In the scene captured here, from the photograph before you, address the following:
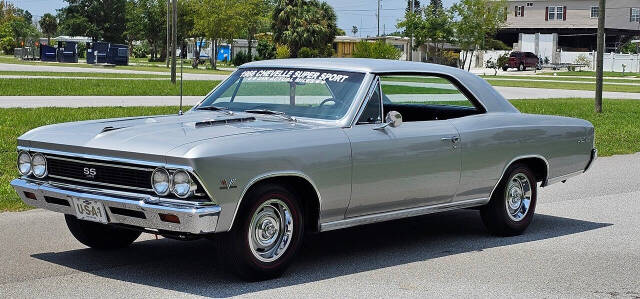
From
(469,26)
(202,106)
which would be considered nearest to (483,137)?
(202,106)

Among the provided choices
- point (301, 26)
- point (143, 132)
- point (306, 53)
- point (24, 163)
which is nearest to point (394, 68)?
point (143, 132)

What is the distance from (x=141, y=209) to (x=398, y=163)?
2.05 m

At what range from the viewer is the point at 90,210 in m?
6.44

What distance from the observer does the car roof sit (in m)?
7.81

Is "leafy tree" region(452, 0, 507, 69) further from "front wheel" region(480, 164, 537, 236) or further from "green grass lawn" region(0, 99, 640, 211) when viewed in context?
"front wheel" region(480, 164, 537, 236)

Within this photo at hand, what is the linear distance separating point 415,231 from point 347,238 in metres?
0.72

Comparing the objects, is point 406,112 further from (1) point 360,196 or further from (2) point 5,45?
(2) point 5,45

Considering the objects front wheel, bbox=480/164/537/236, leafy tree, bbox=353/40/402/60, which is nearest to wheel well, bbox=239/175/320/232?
front wheel, bbox=480/164/537/236

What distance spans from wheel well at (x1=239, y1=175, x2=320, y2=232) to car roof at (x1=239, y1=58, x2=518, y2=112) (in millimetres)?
1239

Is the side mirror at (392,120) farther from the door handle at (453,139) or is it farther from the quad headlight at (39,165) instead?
the quad headlight at (39,165)

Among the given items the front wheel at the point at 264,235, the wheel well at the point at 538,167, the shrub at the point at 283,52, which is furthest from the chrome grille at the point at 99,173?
the shrub at the point at 283,52

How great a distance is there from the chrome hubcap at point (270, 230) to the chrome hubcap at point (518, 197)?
2.52 metres

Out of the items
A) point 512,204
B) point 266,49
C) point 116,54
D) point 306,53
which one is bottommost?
point 512,204

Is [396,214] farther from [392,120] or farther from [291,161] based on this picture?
[291,161]
